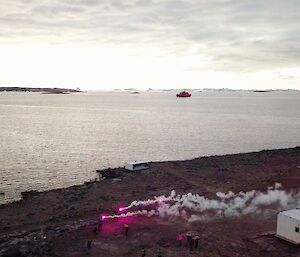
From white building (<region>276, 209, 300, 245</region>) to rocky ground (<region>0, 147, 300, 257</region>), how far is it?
67cm

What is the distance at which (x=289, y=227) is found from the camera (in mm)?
34219

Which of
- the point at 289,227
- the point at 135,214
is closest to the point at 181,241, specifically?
the point at 135,214

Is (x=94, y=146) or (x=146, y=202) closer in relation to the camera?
(x=146, y=202)

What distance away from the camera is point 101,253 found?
32500mm

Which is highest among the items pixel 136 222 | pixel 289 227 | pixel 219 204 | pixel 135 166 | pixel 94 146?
pixel 289 227

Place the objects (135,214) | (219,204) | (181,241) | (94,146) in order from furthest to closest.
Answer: (94,146), (219,204), (135,214), (181,241)

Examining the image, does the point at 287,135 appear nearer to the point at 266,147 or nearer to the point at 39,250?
the point at 266,147

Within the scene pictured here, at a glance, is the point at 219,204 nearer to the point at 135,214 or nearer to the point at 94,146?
the point at 135,214

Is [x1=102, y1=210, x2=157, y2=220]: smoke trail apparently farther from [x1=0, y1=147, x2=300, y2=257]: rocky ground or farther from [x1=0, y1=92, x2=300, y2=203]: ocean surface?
[x1=0, y1=92, x2=300, y2=203]: ocean surface

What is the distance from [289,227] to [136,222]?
1499 cm

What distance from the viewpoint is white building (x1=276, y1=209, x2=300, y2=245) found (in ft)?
111

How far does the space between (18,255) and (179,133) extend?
10331 cm

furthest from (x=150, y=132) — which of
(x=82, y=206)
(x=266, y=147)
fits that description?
(x=82, y=206)

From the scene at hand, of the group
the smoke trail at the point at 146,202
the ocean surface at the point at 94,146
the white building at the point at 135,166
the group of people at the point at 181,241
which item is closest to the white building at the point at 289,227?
the group of people at the point at 181,241
